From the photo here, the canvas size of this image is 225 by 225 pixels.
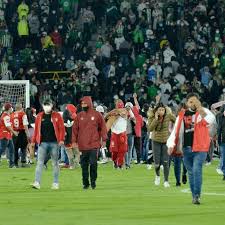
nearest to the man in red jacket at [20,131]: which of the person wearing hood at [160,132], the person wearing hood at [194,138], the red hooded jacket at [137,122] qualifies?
the red hooded jacket at [137,122]

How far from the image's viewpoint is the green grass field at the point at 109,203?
1995 cm

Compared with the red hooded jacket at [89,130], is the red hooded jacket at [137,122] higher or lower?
A: lower

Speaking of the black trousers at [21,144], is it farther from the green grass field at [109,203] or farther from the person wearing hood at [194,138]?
the person wearing hood at [194,138]

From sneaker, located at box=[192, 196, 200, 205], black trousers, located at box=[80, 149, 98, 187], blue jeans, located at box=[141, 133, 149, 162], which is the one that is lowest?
blue jeans, located at box=[141, 133, 149, 162]

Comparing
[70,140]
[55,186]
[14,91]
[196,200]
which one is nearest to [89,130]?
[55,186]

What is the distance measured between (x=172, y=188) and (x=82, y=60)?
82.1 feet

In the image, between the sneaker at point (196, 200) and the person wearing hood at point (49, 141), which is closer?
the sneaker at point (196, 200)

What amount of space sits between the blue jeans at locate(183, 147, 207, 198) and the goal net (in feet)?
72.9

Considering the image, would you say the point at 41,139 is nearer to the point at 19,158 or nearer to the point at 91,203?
the point at 91,203

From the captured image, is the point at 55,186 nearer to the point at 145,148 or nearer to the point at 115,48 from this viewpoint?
the point at 145,148

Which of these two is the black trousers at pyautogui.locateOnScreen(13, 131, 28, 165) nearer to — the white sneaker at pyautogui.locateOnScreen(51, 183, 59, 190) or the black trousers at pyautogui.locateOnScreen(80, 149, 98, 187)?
the white sneaker at pyautogui.locateOnScreen(51, 183, 59, 190)

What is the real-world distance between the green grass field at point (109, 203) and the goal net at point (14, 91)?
42.3 feet

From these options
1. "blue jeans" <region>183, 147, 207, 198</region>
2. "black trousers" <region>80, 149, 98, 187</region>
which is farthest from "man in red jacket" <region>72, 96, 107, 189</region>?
"blue jeans" <region>183, 147, 207, 198</region>

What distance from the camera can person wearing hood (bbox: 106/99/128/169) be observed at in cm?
3828
